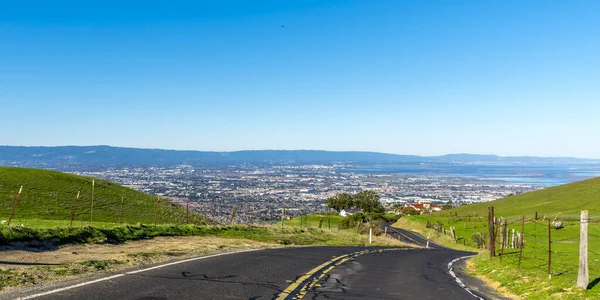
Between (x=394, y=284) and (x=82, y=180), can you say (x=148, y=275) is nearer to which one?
(x=394, y=284)

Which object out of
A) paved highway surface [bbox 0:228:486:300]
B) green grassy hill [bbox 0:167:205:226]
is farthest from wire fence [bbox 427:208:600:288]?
green grassy hill [bbox 0:167:205:226]

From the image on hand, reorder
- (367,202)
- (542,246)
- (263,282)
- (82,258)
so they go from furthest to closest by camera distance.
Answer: (367,202) → (542,246) → (82,258) → (263,282)

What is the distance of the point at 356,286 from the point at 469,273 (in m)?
8.41

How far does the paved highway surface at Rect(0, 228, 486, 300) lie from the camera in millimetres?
9875

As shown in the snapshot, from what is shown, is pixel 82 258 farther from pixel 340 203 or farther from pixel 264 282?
pixel 340 203

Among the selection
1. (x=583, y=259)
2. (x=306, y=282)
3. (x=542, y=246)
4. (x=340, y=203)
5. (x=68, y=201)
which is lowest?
(x=340, y=203)

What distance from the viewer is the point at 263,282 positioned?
12.2 metres

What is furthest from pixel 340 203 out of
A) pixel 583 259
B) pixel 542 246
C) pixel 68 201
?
pixel 583 259

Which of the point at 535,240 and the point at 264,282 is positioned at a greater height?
the point at 264,282

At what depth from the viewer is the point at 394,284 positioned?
13500mm

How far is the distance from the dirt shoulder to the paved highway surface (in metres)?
0.94

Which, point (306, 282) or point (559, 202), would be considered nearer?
point (306, 282)

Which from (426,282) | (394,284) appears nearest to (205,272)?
(394,284)

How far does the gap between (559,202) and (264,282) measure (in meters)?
83.2
